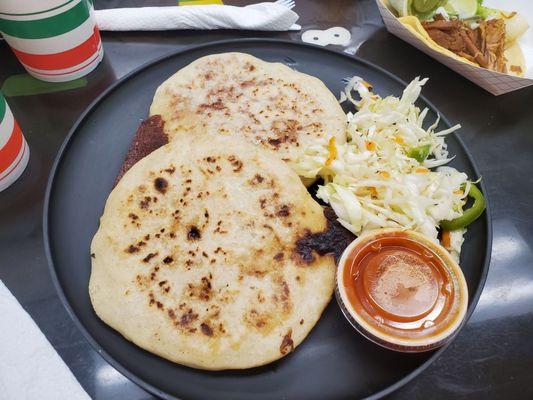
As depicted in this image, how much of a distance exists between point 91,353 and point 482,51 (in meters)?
3.01

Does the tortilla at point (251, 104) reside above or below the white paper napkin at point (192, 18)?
below

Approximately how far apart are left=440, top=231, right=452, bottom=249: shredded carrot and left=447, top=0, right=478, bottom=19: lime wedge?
79.7 inches

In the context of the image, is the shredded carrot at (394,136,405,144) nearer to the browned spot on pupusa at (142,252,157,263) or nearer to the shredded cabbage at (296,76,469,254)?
the shredded cabbage at (296,76,469,254)

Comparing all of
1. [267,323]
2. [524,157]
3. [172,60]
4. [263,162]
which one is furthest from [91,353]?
A: [524,157]

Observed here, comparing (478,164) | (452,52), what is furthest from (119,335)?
(452,52)

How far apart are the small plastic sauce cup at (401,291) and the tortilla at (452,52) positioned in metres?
1.49

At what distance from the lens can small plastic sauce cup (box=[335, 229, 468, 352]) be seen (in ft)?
5.21

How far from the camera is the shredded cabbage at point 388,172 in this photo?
2004 mm

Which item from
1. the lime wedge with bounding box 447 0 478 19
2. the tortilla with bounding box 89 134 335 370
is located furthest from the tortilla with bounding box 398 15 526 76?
the tortilla with bounding box 89 134 335 370

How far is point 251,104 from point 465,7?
6.75ft

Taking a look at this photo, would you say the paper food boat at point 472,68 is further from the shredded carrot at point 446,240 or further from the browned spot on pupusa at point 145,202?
the browned spot on pupusa at point 145,202

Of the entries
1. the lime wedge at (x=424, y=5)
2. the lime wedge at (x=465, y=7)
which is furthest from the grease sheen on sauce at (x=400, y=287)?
the lime wedge at (x=465, y=7)

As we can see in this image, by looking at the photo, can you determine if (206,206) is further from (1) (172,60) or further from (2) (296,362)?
(1) (172,60)

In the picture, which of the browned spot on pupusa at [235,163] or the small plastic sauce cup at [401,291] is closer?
the small plastic sauce cup at [401,291]
